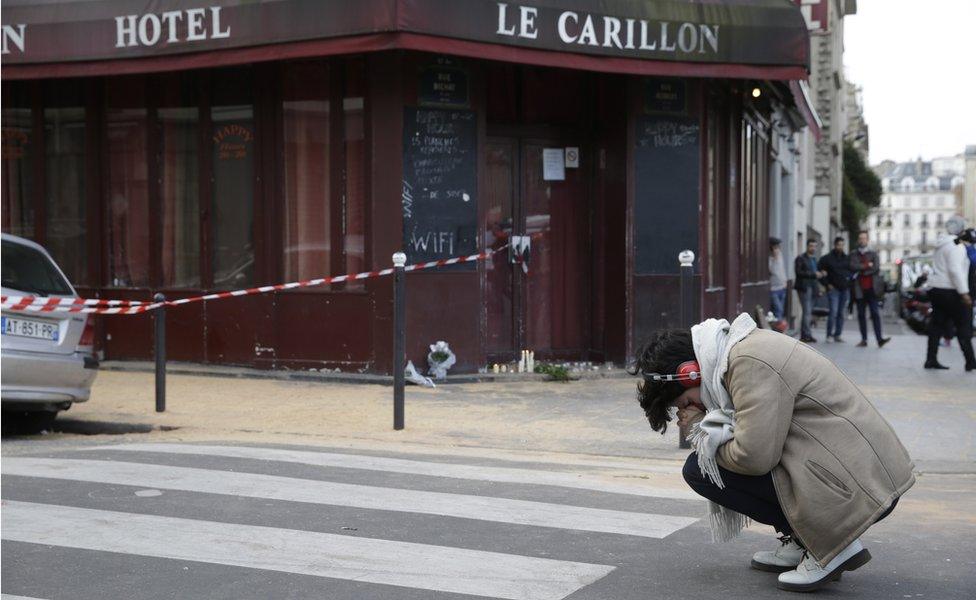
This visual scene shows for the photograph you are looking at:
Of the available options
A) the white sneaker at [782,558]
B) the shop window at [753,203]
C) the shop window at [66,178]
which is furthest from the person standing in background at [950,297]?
the white sneaker at [782,558]

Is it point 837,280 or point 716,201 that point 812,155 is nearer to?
point 837,280

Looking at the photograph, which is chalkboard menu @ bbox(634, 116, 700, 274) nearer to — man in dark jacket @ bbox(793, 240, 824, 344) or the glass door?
the glass door

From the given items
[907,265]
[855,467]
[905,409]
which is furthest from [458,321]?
[907,265]

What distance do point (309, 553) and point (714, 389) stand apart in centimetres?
199

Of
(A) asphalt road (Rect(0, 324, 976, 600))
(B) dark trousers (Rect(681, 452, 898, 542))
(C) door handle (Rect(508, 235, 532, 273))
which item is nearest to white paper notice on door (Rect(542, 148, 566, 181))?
(C) door handle (Rect(508, 235, 532, 273))

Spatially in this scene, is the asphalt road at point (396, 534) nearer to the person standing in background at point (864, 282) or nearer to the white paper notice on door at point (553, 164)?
the white paper notice on door at point (553, 164)

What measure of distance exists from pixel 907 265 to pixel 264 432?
33087 mm

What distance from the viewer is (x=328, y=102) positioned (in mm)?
13328

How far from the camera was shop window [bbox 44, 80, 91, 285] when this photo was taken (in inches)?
584

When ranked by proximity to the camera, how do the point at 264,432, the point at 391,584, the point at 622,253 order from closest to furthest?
1. the point at 391,584
2. the point at 264,432
3. the point at 622,253

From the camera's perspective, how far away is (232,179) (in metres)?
13.9

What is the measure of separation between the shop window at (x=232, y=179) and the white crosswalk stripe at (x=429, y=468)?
5277 mm

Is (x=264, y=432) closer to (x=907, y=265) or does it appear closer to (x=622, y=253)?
(x=622, y=253)

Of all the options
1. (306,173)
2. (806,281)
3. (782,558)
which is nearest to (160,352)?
(306,173)
